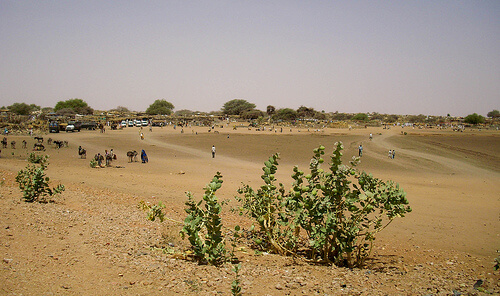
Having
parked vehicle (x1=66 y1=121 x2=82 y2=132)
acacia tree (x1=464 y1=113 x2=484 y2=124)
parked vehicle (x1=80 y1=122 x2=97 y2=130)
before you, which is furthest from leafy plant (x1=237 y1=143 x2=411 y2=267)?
acacia tree (x1=464 y1=113 x2=484 y2=124)

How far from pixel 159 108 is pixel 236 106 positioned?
103ft

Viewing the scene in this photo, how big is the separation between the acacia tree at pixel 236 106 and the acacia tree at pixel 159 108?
69.1 ft

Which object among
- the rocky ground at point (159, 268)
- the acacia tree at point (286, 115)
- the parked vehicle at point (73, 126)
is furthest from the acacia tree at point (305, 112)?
the rocky ground at point (159, 268)

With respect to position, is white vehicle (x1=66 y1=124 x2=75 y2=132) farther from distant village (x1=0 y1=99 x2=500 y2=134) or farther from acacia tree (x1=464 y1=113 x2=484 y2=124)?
acacia tree (x1=464 y1=113 x2=484 y2=124)

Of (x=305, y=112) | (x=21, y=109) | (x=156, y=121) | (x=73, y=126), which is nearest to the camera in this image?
(x=73, y=126)

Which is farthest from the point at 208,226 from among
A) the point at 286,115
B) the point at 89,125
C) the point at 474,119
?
the point at 474,119

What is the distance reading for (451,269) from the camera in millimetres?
6047

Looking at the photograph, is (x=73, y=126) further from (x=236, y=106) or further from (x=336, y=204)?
(x=236, y=106)

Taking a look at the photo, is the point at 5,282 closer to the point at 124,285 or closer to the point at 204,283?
the point at 124,285

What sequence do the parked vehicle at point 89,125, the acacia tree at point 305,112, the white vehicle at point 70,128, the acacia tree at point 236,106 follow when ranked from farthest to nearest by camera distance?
the acacia tree at point 236,106 < the acacia tree at point 305,112 < the parked vehicle at point 89,125 < the white vehicle at point 70,128

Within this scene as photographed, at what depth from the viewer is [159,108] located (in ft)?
384

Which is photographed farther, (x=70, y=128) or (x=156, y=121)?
(x=156, y=121)

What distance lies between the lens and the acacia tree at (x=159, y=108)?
11356cm

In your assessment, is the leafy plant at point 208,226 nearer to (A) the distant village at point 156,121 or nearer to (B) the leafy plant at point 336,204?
(B) the leafy plant at point 336,204
